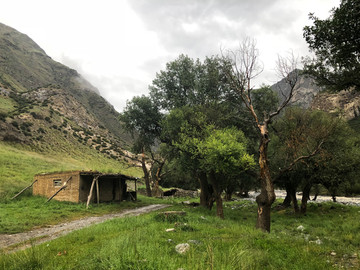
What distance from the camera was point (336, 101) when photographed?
146 m

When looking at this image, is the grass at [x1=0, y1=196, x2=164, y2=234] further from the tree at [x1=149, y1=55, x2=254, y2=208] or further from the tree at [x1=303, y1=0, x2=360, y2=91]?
the tree at [x1=303, y1=0, x2=360, y2=91]

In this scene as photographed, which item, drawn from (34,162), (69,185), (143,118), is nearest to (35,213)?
(69,185)

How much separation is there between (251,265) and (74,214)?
62.7ft

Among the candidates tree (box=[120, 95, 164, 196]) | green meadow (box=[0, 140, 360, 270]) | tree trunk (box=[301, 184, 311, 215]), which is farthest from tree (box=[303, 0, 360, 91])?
tree (box=[120, 95, 164, 196])

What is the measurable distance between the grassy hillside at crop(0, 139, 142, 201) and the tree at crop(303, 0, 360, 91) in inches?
1051

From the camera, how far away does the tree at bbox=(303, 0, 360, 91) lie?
10.4 meters

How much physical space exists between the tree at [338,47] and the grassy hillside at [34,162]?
26.7 meters

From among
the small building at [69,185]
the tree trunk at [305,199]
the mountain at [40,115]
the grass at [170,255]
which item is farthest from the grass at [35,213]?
the mountain at [40,115]

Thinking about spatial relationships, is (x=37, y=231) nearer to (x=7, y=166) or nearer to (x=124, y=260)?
(x=124, y=260)

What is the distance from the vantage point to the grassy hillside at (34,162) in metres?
28.2

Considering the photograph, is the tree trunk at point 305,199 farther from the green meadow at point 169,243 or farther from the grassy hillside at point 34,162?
the grassy hillside at point 34,162

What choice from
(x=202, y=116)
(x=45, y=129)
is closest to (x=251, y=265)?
(x=202, y=116)

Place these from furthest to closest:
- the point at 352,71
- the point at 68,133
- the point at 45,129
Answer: the point at 68,133 < the point at 45,129 < the point at 352,71

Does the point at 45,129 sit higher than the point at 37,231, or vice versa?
the point at 45,129
